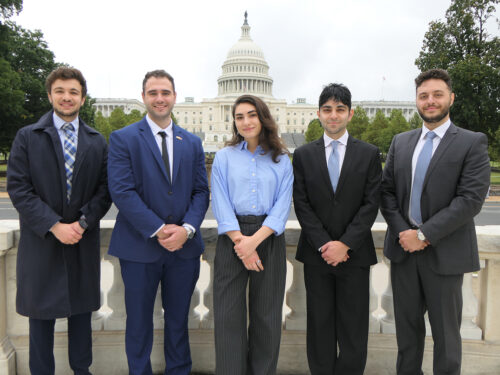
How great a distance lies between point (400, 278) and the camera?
3070 mm

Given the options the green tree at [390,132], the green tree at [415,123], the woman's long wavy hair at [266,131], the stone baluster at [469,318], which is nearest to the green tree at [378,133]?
the green tree at [390,132]

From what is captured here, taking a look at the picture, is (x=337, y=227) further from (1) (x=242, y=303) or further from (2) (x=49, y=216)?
(2) (x=49, y=216)

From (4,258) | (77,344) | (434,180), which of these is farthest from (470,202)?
(4,258)

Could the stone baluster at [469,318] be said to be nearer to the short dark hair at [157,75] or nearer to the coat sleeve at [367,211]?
the coat sleeve at [367,211]

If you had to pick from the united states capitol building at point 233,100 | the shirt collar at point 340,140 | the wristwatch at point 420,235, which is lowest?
the wristwatch at point 420,235

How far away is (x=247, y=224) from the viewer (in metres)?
2.89

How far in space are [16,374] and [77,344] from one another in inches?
30.5

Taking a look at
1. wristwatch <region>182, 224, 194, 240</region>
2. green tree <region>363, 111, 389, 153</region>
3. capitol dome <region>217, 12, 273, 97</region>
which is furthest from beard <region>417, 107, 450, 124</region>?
capitol dome <region>217, 12, 273, 97</region>

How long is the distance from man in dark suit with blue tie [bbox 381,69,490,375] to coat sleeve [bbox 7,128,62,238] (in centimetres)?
239

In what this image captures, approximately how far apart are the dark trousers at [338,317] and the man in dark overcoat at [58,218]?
162 cm

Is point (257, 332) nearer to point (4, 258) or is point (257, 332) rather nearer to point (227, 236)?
point (227, 236)

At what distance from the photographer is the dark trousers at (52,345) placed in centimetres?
296

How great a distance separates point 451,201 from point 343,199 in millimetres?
726

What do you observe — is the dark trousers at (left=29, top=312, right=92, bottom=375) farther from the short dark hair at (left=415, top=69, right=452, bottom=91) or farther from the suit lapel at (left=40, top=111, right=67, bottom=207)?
the short dark hair at (left=415, top=69, right=452, bottom=91)
